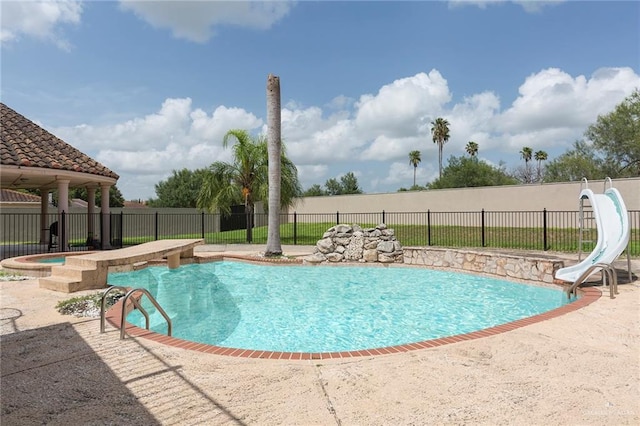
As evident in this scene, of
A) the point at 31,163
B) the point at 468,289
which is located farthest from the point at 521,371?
the point at 31,163

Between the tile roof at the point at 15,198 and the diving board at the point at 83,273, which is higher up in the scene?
the tile roof at the point at 15,198

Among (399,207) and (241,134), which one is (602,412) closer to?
(241,134)

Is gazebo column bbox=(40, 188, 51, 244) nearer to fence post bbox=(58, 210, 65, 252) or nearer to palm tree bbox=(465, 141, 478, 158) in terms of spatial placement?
fence post bbox=(58, 210, 65, 252)

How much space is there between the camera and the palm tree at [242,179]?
63.3 ft

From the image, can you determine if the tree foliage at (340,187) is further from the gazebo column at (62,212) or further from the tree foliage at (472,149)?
the gazebo column at (62,212)

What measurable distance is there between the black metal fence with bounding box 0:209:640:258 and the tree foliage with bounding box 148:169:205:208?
21.3 metres

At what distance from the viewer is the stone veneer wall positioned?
909 cm

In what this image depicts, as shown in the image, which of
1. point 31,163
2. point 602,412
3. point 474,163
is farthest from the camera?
point 474,163

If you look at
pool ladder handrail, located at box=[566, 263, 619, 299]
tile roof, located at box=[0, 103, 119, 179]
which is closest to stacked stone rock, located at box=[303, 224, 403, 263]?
pool ladder handrail, located at box=[566, 263, 619, 299]

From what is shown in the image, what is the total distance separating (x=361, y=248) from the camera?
12.9 m

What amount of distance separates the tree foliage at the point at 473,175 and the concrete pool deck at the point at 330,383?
42215mm

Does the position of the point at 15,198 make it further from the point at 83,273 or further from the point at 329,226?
the point at 83,273

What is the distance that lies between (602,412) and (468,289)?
665 centimetres

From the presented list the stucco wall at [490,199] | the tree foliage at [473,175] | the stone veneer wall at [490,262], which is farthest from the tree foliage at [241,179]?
the tree foliage at [473,175]
